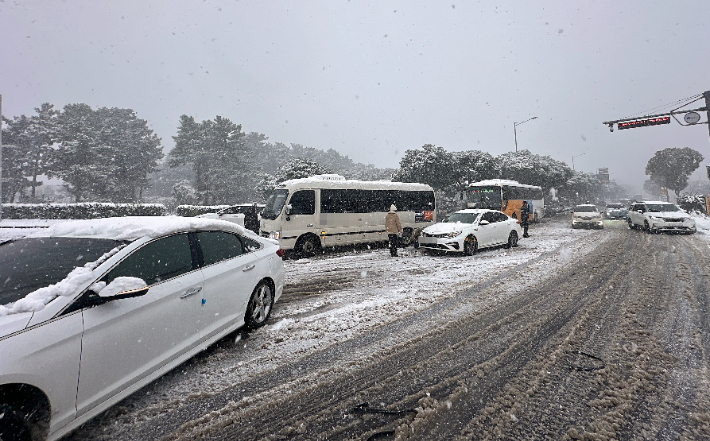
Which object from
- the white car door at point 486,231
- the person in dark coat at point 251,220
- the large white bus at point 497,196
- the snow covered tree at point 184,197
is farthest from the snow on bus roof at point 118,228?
the snow covered tree at point 184,197

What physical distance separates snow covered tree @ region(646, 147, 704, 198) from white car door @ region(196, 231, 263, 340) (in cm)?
8393

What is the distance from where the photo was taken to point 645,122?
24375 mm

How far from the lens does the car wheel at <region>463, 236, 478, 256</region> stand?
10.3 metres

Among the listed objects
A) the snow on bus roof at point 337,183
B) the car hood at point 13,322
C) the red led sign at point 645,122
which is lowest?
the car hood at point 13,322

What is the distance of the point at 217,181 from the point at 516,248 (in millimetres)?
48506

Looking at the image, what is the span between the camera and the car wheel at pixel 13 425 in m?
1.76

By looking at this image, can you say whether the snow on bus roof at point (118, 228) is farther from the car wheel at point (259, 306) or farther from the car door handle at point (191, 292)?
the car wheel at point (259, 306)

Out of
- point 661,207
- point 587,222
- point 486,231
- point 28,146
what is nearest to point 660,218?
point 661,207

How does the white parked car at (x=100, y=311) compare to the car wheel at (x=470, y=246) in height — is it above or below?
above

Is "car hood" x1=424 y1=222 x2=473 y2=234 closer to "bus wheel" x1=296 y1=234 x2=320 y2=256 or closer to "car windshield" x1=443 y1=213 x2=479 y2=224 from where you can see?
"car windshield" x1=443 y1=213 x2=479 y2=224

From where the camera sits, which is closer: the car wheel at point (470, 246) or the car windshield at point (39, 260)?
the car windshield at point (39, 260)

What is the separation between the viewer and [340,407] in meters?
2.69

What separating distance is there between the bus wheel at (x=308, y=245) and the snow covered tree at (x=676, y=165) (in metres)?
79.5

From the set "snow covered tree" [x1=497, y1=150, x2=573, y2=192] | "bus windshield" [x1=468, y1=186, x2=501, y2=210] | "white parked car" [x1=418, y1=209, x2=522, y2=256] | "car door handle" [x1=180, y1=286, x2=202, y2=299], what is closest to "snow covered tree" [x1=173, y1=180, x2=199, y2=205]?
"bus windshield" [x1=468, y1=186, x2=501, y2=210]
